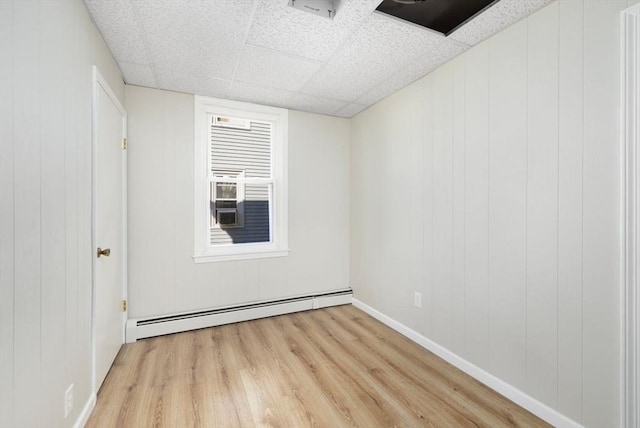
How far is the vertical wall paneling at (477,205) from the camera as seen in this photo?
2.05 metres

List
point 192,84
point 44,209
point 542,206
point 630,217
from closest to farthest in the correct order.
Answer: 1. point 44,209
2. point 630,217
3. point 542,206
4. point 192,84

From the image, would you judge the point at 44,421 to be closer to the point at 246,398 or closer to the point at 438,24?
the point at 246,398

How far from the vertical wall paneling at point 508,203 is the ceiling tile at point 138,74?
2804 millimetres

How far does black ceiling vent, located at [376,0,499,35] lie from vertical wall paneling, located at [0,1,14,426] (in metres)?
1.80

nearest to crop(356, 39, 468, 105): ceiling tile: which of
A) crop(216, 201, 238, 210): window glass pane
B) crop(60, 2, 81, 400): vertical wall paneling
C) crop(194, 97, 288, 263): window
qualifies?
crop(194, 97, 288, 263): window

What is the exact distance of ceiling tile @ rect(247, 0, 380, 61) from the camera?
1.71 metres

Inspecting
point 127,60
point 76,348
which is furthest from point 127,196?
point 76,348

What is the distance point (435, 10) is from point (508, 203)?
1.35 meters

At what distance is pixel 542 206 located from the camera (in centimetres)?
172

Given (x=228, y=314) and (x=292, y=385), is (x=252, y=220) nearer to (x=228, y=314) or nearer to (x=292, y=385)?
(x=228, y=314)

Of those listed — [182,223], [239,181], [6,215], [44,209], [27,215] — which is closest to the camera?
[6,215]

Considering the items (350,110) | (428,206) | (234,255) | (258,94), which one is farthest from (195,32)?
(428,206)

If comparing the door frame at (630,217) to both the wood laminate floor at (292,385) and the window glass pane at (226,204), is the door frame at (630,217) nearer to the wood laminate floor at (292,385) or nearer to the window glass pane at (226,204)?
the wood laminate floor at (292,385)

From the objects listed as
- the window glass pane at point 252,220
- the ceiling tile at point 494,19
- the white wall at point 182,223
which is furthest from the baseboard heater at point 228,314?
the ceiling tile at point 494,19
